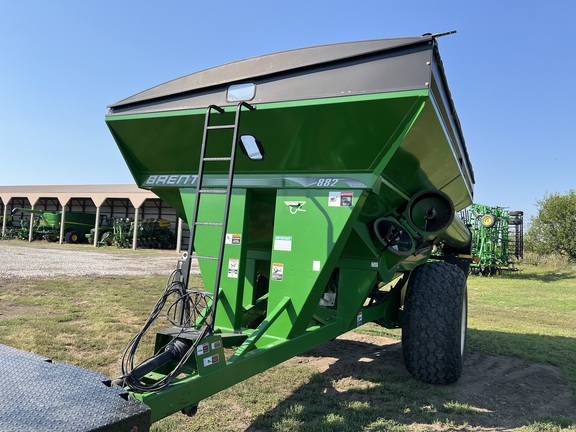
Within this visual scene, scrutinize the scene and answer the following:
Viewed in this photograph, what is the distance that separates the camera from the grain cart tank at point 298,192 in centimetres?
273

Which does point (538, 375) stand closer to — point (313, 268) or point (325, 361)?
point (325, 361)

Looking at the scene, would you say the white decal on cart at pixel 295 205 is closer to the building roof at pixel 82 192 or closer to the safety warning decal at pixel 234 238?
the safety warning decal at pixel 234 238

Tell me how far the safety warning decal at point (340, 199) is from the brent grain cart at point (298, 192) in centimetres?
2

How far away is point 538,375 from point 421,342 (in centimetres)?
148

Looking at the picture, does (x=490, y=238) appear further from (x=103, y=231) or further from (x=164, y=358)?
(x=103, y=231)

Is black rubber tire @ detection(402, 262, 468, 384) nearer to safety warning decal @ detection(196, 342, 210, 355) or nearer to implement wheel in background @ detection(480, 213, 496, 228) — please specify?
safety warning decal @ detection(196, 342, 210, 355)

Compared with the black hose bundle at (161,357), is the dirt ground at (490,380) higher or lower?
lower

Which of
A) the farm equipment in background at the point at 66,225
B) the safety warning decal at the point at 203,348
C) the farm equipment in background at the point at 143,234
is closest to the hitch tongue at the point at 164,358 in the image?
the safety warning decal at the point at 203,348

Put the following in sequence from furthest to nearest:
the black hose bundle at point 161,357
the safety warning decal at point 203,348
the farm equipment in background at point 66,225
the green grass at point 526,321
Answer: the farm equipment in background at point 66,225
the green grass at point 526,321
the safety warning decal at point 203,348
the black hose bundle at point 161,357

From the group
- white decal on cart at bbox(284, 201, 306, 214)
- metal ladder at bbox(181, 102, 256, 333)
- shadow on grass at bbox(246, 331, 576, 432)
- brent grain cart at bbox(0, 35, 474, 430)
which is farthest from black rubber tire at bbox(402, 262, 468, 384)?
metal ladder at bbox(181, 102, 256, 333)

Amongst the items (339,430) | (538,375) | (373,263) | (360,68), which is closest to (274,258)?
(373,263)

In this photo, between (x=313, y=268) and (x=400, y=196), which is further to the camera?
(x=400, y=196)

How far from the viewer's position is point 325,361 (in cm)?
453

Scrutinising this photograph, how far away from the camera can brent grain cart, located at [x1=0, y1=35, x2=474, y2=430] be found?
2.72 meters
